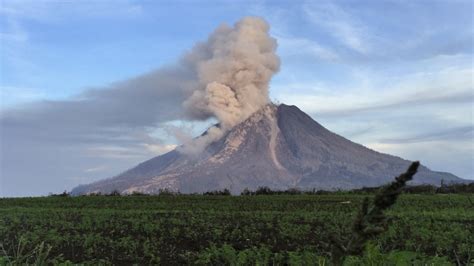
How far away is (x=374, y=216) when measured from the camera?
1.08 meters

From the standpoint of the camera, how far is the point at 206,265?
7.94 metres

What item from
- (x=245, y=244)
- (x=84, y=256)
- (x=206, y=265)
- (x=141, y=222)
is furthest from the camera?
(x=141, y=222)

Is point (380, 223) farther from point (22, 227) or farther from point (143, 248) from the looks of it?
point (22, 227)

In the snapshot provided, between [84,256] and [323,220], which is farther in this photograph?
[323,220]

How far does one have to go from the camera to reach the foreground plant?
1.06 meters

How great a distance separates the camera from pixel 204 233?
12797 mm

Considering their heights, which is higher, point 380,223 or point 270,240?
point 380,223

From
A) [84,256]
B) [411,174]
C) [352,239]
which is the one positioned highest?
[411,174]

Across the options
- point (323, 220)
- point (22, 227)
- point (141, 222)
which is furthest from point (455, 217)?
point (22, 227)

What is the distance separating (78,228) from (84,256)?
203 inches

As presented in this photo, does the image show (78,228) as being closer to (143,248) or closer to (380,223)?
(143,248)

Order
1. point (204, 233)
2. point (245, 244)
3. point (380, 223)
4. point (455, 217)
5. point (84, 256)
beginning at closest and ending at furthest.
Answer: point (380, 223), point (84, 256), point (245, 244), point (204, 233), point (455, 217)

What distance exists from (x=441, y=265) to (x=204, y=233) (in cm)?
759

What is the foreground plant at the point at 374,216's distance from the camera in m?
1.06
